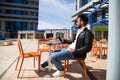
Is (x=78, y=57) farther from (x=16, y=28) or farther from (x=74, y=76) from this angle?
(x=16, y=28)

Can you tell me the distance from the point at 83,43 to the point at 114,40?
2447 mm

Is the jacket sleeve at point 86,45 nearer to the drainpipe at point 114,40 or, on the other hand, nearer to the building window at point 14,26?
the drainpipe at point 114,40

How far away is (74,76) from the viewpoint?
482 cm

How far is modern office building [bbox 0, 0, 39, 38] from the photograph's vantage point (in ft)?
243

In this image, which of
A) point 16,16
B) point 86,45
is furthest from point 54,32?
point 86,45

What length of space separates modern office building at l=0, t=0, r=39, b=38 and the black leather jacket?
6779 cm

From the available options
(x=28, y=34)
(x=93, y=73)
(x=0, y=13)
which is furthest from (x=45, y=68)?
(x=0, y=13)

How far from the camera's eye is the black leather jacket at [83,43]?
3963 millimetres

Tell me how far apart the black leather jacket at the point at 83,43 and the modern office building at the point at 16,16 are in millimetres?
67789

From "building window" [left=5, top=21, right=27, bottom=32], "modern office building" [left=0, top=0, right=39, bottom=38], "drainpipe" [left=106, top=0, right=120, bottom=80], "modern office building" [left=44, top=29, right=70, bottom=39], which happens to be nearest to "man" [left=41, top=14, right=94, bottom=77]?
"drainpipe" [left=106, top=0, right=120, bottom=80]

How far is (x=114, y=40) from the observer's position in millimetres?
1671

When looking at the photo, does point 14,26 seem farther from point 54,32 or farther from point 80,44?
point 80,44

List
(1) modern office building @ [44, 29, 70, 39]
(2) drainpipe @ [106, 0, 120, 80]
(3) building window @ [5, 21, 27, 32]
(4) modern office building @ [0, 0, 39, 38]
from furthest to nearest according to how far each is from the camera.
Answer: (3) building window @ [5, 21, 27, 32] < (4) modern office building @ [0, 0, 39, 38] < (1) modern office building @ [44, 29, 70, 39] < (2) drainpipe @ [106, 0, 120, 80]

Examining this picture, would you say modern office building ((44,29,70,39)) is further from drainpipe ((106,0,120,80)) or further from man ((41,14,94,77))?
drainpipe ((106,0,120,80))
